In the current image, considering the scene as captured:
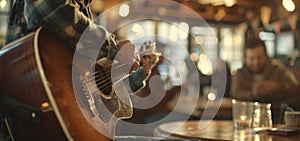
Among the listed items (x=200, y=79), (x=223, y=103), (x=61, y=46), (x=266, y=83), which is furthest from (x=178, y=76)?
(x=61, y=46)

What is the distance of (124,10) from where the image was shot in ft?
20.7

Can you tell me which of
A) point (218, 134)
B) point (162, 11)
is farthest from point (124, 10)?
point (218, 134)

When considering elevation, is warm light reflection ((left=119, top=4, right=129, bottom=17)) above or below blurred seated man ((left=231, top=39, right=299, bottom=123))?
above

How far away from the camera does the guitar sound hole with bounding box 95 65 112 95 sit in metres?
1.20

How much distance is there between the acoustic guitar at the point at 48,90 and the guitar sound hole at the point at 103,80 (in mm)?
71

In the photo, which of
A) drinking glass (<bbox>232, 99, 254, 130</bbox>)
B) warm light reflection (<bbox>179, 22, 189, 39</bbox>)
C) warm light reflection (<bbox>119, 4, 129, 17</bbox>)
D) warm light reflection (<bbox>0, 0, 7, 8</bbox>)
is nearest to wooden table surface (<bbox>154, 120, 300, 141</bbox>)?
drinking glass (<bbox>232, 99, 254, 130</bbox>)

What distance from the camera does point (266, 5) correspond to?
22.9 feet

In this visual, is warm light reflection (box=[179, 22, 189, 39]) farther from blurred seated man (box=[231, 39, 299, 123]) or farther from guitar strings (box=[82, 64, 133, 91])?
guitar strings (box=[82, 64, 133, 91])

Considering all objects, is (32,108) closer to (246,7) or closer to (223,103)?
(223,103)

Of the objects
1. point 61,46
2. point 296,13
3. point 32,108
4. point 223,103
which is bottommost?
point 223,103

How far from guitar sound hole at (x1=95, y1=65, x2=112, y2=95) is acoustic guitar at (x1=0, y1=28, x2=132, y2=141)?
71 mm

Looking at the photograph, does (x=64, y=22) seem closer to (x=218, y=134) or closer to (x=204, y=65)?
(x=218, y=134)

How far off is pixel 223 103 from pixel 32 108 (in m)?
4.18

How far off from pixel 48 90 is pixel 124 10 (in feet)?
18.0
